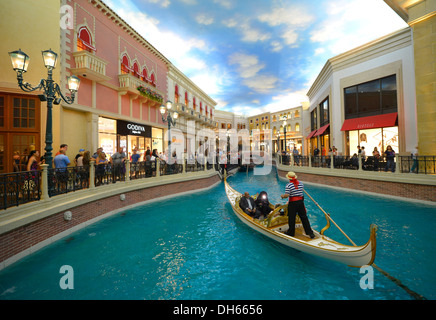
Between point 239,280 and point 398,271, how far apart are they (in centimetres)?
344

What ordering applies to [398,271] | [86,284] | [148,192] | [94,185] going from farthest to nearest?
[148,192]
[94,185]
[398,271]
[86,284]

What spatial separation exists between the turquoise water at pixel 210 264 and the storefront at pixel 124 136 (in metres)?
6.66

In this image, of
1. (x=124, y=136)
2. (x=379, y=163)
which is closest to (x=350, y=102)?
(x=379, y=163)

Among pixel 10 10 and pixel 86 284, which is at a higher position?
pixel 10 10

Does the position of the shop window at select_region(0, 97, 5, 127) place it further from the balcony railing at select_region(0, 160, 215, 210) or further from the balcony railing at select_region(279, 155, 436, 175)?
the balcony railing at select_region(279, 155, 436, 175)

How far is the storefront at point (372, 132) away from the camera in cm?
1366

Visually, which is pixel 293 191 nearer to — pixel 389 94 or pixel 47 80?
pixel 47 80

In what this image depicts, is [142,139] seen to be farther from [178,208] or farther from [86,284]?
[86,284]

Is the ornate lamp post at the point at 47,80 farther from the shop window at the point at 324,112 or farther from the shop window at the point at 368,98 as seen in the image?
the shop window at the point at 324,112

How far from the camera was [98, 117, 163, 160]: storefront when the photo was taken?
1232cm

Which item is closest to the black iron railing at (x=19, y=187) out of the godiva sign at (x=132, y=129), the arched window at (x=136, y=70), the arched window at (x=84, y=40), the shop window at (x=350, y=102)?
the godiva sign at (x=132, y=129)

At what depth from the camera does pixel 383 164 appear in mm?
11250
